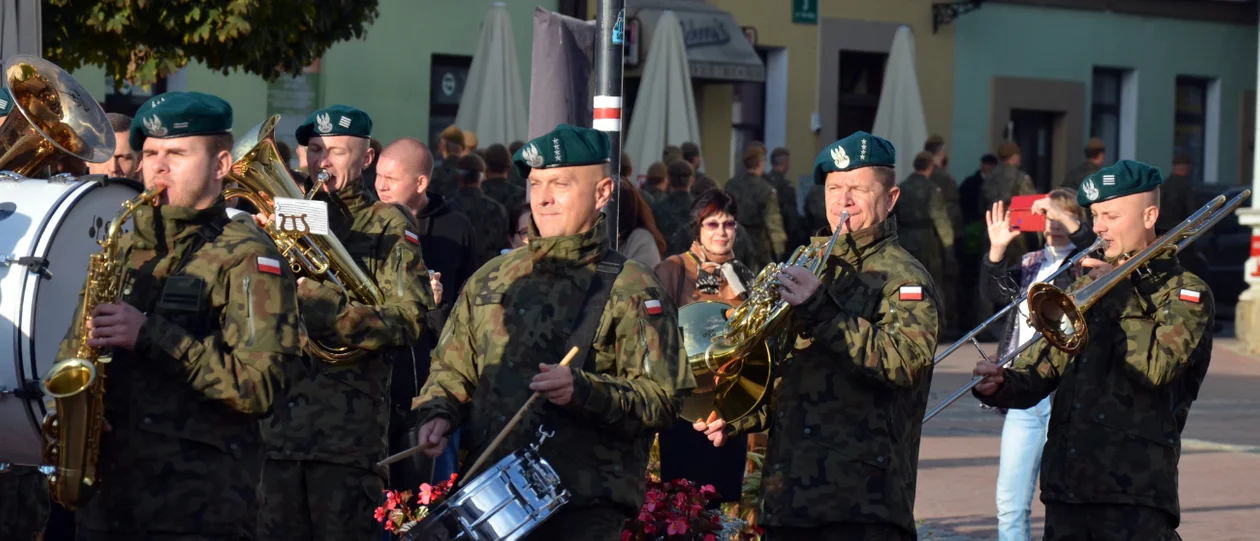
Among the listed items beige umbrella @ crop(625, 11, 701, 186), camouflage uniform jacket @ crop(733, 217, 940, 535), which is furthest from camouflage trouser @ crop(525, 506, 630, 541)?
beige umbrella @ crop(625, 11, 701, 186)

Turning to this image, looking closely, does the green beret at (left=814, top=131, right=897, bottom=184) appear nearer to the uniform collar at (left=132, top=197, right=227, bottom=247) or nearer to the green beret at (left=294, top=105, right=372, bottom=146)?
the green beret at (left=294, top=105, right=372, bottom=146)

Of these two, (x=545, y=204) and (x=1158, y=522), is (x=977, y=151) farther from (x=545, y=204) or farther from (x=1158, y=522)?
(x=545, y=204)

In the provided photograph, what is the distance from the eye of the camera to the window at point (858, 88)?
75.7 ft

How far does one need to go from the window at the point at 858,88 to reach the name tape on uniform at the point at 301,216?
17.3 m

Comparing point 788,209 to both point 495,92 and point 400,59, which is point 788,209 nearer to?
point 495,92

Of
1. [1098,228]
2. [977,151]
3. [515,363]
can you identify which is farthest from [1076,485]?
[977,151]

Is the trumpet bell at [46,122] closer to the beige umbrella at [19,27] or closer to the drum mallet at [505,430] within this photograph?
the drum mallet at [505,430]

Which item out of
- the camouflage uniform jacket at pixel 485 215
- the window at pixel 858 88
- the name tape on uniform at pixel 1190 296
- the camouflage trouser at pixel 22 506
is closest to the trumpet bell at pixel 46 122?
the camouflage trouser at pixel 22 506

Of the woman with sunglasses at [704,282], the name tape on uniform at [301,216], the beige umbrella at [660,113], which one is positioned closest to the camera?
the name tape on uniform at [301,216]

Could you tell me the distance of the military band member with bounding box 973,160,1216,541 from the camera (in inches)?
243

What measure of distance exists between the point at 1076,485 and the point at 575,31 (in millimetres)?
3324

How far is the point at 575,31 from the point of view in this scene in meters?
8.45

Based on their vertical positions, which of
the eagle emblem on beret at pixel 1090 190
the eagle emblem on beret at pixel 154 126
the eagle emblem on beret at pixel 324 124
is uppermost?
the eagle emblem on beret at pixel 154 126

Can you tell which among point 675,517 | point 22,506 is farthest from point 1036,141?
point 22,506
